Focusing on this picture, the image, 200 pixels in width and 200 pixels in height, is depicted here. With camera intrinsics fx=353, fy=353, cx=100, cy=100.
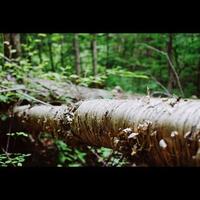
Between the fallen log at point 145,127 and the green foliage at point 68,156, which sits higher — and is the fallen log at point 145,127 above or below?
above

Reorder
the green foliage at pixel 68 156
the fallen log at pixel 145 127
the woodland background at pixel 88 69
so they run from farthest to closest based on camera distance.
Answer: the green foliage at pixel 68 156 → the woodland background at pixel 88 69 → the fallen log at pixel 145 127

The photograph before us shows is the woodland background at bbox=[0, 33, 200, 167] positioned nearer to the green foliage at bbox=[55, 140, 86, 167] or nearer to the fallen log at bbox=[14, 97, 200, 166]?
the green foliage at bbox=[55, 140, 86, 167]

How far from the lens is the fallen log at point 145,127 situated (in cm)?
108

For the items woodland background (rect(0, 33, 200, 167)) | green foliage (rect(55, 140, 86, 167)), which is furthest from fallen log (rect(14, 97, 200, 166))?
green foliage (rect(55, 140, 86, 167))

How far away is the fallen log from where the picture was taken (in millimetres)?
1085

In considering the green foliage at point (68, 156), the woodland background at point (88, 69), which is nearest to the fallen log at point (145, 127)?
the woodland background at point (88, 69)

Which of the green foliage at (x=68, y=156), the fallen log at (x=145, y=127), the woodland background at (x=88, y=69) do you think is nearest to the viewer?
the fallen log at (x=145, y=127)

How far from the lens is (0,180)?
213cm

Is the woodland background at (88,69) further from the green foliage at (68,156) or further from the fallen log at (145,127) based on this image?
the fallen log at (145,127)

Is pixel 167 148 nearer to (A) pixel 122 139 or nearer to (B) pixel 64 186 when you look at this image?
(A) pixel 122 139

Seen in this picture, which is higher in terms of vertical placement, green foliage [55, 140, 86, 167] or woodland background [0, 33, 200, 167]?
woodland background [0, 33, 200, 167]

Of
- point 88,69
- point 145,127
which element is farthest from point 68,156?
point 145,127
